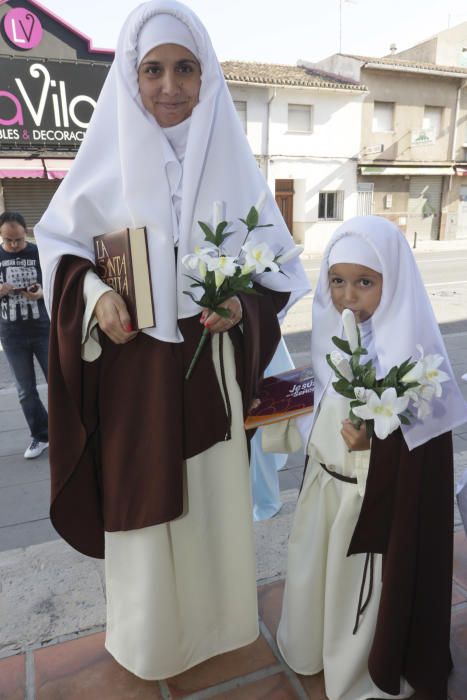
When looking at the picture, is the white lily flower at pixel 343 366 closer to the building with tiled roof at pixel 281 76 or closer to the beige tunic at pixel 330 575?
Result: the beige tunic at pixel 330 575

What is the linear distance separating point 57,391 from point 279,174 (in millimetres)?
19462

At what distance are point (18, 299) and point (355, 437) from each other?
3.22m

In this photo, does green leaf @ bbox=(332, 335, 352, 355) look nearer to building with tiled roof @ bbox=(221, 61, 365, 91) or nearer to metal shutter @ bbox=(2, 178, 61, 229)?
metal shutter @ bbox=(2, 178, 61, 229)

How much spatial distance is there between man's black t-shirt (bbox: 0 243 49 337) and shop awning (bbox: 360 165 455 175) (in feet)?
62.9

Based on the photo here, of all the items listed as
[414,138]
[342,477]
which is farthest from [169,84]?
[414,138]

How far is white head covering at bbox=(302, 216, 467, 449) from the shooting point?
4.99 ft

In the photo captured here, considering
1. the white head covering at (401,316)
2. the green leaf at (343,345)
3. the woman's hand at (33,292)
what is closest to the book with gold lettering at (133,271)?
the green leaf at (343,345)

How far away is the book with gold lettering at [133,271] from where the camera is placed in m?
1.45

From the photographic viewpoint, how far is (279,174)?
19.8 metres

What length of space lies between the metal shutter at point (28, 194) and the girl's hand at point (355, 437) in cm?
1638

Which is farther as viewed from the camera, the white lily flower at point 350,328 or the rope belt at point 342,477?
the rope belt at point 342,477

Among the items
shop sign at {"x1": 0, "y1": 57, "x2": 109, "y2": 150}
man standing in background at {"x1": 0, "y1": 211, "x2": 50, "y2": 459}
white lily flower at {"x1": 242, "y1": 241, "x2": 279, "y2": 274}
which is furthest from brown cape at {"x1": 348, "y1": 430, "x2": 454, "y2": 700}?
shop sign at {"x1": 0, "y1": 57, "x2": 109, "y2": 150}

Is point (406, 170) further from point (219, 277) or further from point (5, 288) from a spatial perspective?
point (219, 277)

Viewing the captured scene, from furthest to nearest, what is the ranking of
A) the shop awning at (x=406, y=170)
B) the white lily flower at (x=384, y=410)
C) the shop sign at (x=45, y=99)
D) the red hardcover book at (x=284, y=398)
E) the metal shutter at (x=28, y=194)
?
the shop awning at (x=406, y=170) < the metal shutter at (x=28, y=194) < the shop sign at (x=45, y=99) < the red hardcover book at (x=284, y=398) < the white lily flower at (x=384, y=410)
